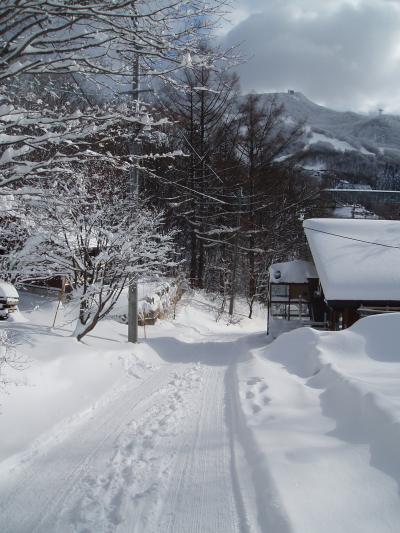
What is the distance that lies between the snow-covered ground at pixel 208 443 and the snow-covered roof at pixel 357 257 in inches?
219

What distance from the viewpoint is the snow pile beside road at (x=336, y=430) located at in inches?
125

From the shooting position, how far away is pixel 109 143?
25.7 feet

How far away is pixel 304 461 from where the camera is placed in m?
3.96

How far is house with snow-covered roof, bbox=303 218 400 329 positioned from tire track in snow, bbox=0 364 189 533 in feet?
31.0

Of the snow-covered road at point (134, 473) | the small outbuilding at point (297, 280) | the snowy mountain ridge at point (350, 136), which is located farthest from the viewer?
the snowy mountain ridge at point (350, 136)

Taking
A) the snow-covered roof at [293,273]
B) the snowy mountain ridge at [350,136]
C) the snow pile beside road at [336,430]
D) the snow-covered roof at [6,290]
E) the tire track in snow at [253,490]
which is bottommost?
the tire track in snow at [253,490]

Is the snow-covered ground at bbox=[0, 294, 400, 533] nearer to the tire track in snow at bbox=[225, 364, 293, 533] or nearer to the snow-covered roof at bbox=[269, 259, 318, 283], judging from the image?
the tire track in snow at bbox=[225, 364, 293, 533]

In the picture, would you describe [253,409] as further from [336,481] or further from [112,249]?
[112,249]

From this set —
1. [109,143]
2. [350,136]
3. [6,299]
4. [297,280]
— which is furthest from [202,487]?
[350,136]

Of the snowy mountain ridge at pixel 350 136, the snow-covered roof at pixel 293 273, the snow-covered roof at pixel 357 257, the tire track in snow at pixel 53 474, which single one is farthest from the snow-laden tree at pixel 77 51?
the snowy mountain ridge at pixel 350 136

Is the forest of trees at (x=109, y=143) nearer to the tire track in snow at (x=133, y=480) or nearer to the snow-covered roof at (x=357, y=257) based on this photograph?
the tire track in snow at (x=133, y=480)

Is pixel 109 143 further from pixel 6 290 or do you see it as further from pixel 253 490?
pixel 6 290

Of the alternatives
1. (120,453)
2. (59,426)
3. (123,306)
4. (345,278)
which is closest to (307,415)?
(120,453)

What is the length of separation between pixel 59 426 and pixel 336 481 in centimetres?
368
